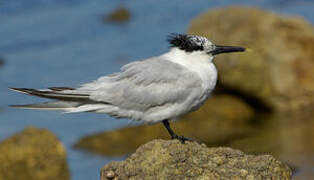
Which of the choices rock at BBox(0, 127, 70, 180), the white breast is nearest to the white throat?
the white breast

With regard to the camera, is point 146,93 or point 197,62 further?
point 197,62

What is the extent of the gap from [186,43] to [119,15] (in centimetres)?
1075

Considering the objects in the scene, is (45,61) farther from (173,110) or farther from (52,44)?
(173,110)

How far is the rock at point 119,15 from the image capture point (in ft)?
60.2

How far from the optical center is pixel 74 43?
55.9 ft

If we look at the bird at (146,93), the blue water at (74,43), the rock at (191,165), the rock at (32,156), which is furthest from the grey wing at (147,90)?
the blue water at (74,43)

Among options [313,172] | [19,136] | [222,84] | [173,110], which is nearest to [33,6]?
[222,84]

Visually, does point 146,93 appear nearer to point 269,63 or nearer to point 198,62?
point 198,62

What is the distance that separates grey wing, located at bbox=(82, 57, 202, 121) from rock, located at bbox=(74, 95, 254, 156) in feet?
13.0

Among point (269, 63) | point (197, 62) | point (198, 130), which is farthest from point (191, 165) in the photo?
point (269, 63)

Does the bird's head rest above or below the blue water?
below

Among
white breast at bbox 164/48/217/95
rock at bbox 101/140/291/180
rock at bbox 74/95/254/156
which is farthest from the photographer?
rock at bbox 74/95/254/156

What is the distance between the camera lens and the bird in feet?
25.2

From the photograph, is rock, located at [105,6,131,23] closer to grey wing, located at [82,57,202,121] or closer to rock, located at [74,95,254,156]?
rock, located at [74,95,254,156]
